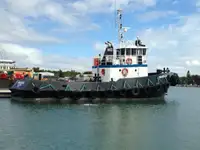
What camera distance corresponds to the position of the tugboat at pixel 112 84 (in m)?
31.4

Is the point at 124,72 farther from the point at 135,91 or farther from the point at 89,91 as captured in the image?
the point at 89,91

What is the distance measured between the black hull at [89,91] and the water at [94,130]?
577 centimetres

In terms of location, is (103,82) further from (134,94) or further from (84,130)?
(84,130)

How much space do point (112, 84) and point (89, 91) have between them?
2.41 metres

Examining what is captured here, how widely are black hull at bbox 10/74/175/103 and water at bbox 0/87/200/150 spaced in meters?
5.77

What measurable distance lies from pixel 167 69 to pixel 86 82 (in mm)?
10179

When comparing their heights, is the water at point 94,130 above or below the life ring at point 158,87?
below

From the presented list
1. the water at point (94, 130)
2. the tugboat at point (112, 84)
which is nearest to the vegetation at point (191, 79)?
the tugboat at point (112, 84)

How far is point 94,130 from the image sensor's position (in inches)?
693

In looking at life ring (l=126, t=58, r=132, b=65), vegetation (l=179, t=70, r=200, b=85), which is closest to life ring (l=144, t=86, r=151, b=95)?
life ring (l=126, t=58, r=132, b=65)

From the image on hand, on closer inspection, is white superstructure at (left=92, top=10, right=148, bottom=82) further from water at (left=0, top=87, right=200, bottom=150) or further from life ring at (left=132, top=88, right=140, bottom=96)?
water at (left=0, top=87, right=200, bottom=150)

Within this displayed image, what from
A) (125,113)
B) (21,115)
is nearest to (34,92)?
(21,115)

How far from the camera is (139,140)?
50.9ft

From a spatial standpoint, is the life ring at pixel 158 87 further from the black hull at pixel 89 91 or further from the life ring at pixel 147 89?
the life ring at pixel 147 89
